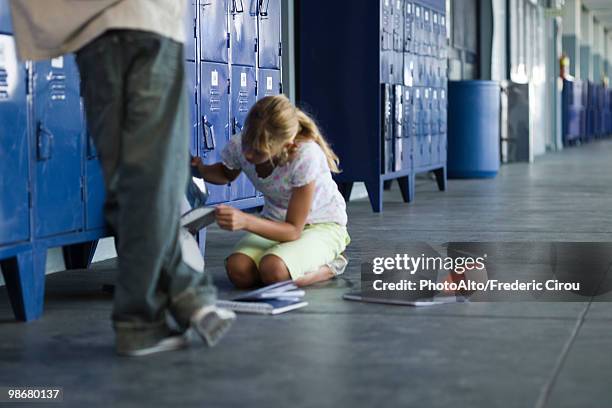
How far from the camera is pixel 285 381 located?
7.75 ft

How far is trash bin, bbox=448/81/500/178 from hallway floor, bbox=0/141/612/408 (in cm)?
667

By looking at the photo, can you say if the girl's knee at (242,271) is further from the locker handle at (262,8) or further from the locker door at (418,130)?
the locker door at (418,130)

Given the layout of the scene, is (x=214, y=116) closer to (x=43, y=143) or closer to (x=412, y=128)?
(x=43, y=143)

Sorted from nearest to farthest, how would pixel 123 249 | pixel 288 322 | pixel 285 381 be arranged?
pixel 285 381 < pixel 123 249 < pixel 288 322

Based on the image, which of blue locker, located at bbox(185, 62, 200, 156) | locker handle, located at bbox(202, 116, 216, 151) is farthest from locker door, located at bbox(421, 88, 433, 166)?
blue locker, located at bbox(185, 62, 200, 156)

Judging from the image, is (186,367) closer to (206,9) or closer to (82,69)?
(82,69)

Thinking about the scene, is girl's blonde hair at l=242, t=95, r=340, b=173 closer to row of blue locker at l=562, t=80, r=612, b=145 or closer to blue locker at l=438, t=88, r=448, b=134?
blue locker at l=438, t=88, r=448, b=134

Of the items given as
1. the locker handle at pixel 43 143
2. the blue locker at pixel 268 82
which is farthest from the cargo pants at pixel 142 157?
the blue locker at pixel 268 82

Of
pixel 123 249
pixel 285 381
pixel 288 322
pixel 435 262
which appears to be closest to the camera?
pixel 285 381

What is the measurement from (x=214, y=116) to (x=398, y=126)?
2795 mm

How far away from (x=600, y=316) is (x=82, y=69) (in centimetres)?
165

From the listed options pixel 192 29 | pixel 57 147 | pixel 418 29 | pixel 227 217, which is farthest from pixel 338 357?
pixel 418 29

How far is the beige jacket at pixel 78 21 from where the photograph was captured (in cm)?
257

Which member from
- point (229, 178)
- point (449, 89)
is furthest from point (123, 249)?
point (449, 89)
